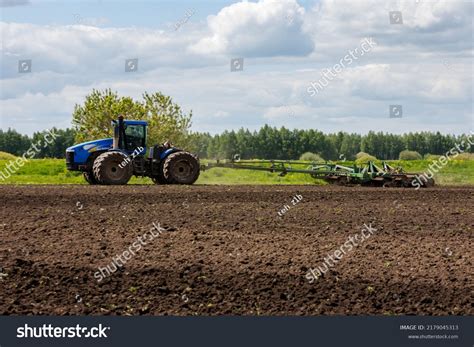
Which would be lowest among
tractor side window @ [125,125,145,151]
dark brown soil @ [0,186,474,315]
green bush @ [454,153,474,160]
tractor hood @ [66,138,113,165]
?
dark brown soil @ [0,186,474,315]

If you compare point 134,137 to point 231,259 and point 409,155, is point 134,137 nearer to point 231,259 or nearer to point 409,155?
point 231,259

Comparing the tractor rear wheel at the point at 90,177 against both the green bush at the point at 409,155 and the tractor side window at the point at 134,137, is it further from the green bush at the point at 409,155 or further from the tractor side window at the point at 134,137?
the green bush at the point at 409,155

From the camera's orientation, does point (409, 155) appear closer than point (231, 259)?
No

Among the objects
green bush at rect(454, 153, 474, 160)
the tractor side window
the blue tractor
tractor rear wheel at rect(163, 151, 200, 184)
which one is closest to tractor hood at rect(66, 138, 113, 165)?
the blue tractor

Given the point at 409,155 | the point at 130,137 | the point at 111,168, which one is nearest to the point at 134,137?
the point at 130,137

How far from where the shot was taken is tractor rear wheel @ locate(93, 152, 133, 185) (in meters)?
30.3

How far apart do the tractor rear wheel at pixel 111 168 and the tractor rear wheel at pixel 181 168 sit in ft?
4.93

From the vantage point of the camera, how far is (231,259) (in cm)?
1403

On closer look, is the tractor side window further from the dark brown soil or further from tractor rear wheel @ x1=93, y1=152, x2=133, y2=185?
the dark brown soil

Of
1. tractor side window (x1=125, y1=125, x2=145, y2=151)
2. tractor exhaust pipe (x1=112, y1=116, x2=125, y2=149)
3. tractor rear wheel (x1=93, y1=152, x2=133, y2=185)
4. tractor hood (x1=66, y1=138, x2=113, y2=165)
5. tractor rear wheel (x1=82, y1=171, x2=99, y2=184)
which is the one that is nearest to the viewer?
tractor rear wheel (x1=93, y1=152, x2=133, y2=185)

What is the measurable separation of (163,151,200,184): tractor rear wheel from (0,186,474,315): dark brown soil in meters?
8.49

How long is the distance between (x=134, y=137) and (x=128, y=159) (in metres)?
0.92

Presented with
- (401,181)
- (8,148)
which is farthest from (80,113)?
(8,148)

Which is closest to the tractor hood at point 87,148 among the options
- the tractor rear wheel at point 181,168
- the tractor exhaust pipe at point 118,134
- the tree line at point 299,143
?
the tractor exhaust pipe at point 118,134
